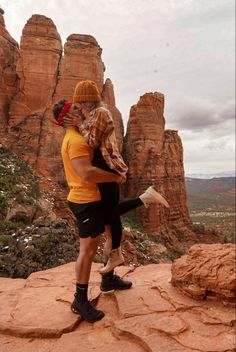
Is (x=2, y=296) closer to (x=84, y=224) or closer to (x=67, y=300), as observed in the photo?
(x=67, y=300)

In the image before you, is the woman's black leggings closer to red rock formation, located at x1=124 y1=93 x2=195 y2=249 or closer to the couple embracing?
the couple embracing

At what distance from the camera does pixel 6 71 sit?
75.7 feet

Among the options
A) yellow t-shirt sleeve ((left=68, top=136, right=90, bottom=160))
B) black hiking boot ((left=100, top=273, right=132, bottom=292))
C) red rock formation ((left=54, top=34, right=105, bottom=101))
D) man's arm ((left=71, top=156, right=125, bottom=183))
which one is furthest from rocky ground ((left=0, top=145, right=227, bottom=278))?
red rock formation ((left=54, top=34, right=105, bottom=101))

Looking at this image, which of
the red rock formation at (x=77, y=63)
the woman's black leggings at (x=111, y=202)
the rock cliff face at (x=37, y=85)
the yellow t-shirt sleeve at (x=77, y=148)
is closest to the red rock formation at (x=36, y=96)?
the rock cliff face at (x=37, y=85)

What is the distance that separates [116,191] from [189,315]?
1.44 m

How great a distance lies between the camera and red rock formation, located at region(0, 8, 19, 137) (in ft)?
74.2

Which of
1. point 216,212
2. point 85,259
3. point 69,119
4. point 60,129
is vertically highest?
point 60,129

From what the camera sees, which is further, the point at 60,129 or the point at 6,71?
the point at 60,129

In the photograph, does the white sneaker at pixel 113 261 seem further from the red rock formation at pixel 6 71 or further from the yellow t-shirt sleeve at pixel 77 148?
the red rock formation at pixel 6 71

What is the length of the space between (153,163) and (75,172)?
954 inches

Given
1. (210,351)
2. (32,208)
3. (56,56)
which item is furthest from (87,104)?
(56,56)

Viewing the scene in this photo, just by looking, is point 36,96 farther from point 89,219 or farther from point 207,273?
point 207,273

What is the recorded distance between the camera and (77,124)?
11.6 ft

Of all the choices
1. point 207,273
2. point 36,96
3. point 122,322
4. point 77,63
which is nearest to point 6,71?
point 36,96
